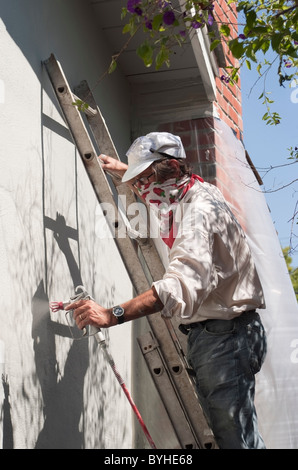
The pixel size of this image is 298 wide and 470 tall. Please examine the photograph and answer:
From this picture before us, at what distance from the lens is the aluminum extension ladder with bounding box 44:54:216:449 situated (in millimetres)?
3096

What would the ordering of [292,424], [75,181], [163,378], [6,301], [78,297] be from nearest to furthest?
[6,301] → [78,297] → [163,378] → [75,181] → [292,424]

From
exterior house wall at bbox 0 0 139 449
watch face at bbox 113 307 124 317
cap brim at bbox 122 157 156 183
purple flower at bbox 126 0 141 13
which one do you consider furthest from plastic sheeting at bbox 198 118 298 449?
watch face at bbox 113 307 124 317

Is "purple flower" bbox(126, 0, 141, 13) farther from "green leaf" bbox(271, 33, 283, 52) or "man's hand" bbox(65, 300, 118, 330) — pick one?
"man's hand" bbox(65, 300, 118, 330)

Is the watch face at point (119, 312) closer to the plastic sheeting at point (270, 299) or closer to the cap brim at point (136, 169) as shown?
the cap brim at point (136, 169)

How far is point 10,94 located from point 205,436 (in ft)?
5.06

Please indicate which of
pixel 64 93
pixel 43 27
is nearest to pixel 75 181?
pixel 64 93

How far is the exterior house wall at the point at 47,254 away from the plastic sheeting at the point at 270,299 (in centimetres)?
74

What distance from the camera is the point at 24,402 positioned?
→ 2.77 metres

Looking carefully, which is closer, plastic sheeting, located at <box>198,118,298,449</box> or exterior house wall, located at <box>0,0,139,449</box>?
exterior house wall, located at <box>0,0,139,449</box>

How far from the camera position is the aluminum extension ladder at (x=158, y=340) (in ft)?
10.2

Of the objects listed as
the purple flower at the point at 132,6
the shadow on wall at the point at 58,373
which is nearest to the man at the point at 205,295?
the shadow on wall at the point at 58,373

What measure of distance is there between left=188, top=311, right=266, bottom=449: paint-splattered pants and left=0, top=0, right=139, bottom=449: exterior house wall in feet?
1.96

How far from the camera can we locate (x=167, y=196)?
10.1 ft
